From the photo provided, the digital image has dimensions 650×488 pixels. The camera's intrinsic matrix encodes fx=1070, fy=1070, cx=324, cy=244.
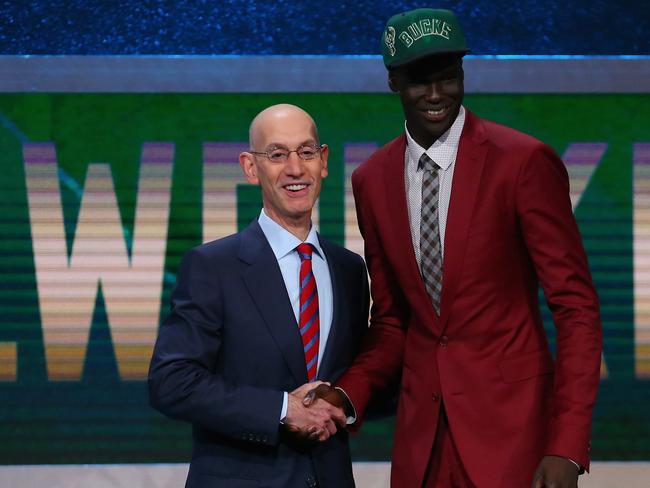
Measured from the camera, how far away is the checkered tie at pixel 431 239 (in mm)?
2264

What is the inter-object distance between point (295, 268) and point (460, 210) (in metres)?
0.45

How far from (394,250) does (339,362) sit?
0.32m

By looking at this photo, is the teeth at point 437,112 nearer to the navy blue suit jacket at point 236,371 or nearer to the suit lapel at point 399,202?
the suit lapel at point 399,202

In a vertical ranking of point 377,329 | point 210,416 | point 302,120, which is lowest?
point 210,416

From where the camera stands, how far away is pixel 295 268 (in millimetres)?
2473

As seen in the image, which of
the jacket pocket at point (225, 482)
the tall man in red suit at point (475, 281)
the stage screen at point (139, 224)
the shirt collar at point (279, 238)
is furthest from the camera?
the stage screen at point (139, 224)

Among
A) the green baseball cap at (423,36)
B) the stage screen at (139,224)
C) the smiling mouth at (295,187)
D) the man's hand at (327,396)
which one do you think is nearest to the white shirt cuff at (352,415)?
the man's hand at (327,396)

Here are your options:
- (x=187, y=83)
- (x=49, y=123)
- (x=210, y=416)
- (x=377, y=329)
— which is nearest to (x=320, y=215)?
(x=187, y=83)

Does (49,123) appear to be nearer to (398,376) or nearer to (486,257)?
(398,376)

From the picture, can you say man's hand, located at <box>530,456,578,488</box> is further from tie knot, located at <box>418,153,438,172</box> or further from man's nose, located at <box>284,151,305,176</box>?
man's nose, located at <box>284,151,305,176</box>

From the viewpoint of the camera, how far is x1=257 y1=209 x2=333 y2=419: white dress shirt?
2.45 metres

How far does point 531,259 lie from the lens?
223cm

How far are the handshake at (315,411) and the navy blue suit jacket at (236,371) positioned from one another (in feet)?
0.11

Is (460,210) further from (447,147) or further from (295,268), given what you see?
(295,268)
